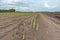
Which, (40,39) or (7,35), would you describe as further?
(7,35)

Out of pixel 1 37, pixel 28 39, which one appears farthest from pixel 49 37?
pixel 1 37

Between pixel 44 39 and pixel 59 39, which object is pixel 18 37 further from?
pixel 59 39

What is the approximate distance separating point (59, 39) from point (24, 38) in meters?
1.54

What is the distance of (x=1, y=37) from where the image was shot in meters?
8.65

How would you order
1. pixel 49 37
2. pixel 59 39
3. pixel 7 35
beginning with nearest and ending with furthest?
pixel 59 39 → pixel 49 37 → pixel 7 35

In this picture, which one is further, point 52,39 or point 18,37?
point 18,37

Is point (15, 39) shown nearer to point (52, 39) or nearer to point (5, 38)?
point (5, 38)

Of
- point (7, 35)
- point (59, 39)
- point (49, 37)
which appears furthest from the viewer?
point (7, 35)

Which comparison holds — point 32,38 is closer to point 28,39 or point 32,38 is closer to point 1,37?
point 28,39

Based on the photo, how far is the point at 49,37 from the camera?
8352mm

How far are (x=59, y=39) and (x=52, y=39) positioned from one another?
0.89ft

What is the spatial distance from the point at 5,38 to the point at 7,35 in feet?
1.77

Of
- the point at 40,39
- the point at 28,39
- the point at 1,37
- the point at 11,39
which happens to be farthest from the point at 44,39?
the point at 1,37

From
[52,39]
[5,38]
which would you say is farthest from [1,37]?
[52,39]
